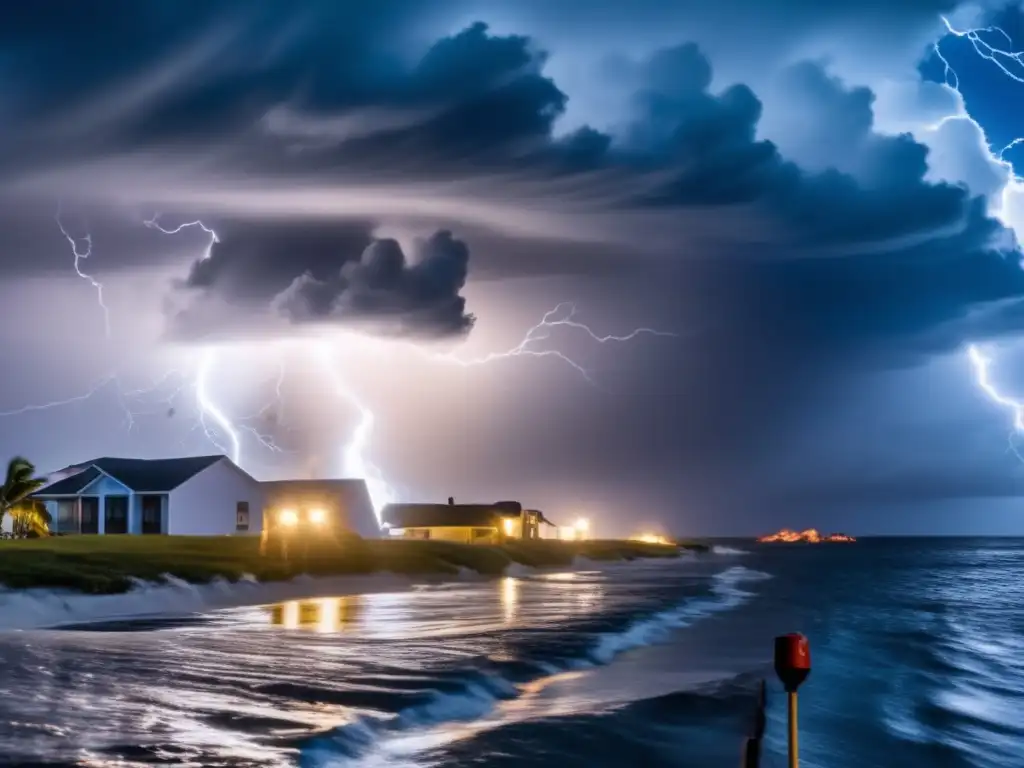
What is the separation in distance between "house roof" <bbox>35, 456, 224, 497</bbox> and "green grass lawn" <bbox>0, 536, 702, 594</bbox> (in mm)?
9408

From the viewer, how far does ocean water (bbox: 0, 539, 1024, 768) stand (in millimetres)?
12820

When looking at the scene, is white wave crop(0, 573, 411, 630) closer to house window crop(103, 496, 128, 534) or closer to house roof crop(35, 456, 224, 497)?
house roof crop(35, 456, 224, 497)

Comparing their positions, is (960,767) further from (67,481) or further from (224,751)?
(67,481)

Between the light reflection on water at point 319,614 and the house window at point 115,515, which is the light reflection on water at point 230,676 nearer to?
the light reflection on water at point 319,614

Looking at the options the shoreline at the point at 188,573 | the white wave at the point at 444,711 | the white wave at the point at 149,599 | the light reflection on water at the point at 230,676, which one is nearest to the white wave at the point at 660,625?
the white wave at the point at 444,711

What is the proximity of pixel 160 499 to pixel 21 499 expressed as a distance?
752 cm

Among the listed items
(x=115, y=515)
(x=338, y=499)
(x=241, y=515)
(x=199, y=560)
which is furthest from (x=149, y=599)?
(x=338, y=499)

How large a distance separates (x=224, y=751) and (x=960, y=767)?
10278 mm

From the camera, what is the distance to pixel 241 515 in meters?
70.2

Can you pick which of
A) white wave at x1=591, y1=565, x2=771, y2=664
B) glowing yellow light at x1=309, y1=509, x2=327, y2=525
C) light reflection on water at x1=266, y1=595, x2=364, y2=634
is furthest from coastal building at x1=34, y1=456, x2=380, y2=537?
white wave at x1=591, y1=565, x2=771, y2=664

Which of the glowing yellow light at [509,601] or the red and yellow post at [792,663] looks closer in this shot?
the red and yellow post at [792,663]

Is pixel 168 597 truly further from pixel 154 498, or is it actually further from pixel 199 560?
pixel 154 498

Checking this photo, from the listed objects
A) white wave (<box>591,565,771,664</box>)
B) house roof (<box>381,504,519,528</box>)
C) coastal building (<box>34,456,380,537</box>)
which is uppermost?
coastal building (<box>34,456,380,537</box>)

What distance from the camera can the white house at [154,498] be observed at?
66250mm
